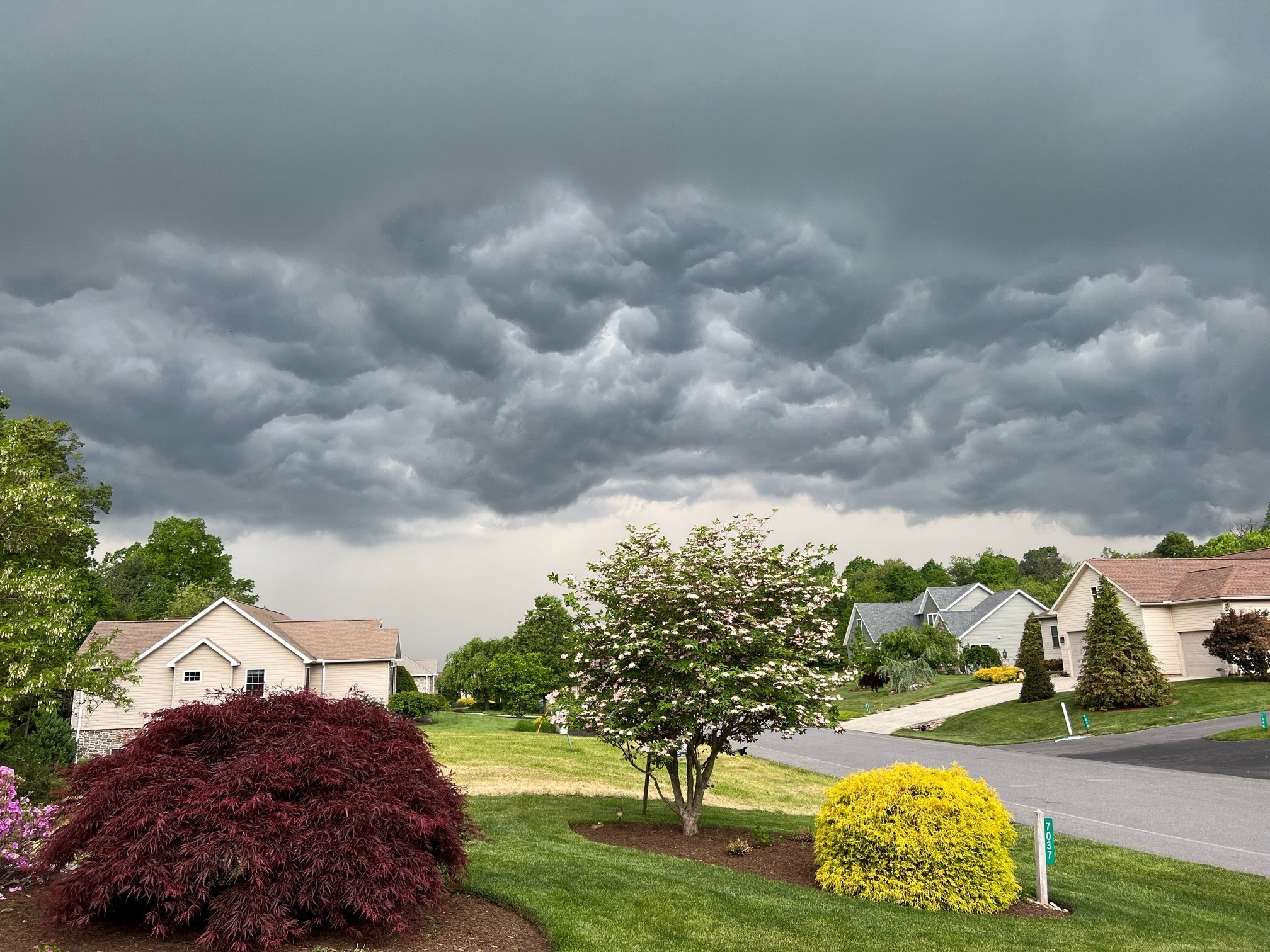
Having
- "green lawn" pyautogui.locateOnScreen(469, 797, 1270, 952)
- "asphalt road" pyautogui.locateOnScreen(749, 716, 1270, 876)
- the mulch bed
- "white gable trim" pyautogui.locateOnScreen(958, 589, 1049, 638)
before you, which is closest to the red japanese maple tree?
"green lawn" pyautogui.locateOnScreen(469, 797, 1270, 952)

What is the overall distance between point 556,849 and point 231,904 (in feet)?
18.4

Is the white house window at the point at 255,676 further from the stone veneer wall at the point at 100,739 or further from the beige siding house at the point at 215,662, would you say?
the stone veneer wall at the point at 100,739

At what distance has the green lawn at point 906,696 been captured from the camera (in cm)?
4938

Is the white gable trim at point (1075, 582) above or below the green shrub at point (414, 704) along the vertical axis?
above

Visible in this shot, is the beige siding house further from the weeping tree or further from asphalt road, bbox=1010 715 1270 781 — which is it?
the weeping tree

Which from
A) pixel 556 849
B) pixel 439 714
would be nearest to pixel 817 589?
pixel 556 849

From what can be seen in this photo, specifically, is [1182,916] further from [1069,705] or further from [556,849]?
[1069,705]

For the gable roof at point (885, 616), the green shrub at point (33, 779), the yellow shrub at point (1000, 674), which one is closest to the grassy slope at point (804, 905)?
the green shrub at point (33, 779)

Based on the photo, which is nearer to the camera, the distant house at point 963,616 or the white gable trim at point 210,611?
the white gable trim at point 210,611

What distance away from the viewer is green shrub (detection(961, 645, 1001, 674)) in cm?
5981

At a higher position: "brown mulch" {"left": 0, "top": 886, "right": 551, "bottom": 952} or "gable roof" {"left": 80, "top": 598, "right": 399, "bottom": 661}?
"gable roof" {"left": 80, "top": 598, "right": 399, "bottom": 661}

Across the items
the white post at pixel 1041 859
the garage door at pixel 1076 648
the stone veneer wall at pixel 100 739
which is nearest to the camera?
the white post at pixel 1041 859

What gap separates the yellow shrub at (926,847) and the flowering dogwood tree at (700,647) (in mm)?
2355

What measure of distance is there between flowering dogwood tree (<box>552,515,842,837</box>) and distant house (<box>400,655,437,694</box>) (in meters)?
72.3
